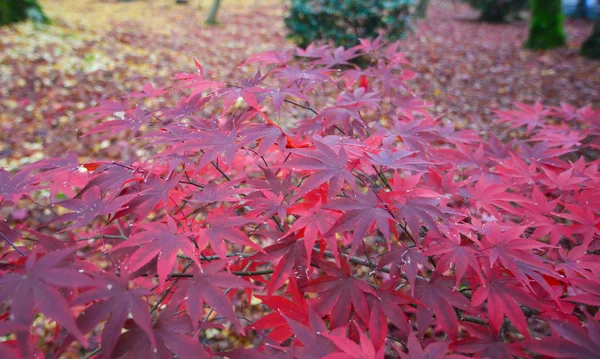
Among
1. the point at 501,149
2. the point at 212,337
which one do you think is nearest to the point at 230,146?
the point at 501,149

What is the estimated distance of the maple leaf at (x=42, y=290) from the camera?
65 cm

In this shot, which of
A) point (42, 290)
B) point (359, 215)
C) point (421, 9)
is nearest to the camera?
point (42, 290)

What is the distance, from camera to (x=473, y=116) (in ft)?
15.5

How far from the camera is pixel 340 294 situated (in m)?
0.97

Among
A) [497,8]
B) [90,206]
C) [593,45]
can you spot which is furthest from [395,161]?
[497,8]

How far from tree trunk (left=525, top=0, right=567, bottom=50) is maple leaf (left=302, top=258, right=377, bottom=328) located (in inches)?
341

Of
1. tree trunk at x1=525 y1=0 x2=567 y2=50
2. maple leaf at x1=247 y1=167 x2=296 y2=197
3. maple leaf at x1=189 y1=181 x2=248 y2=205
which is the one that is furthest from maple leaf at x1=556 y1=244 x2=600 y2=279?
tree trunk at x1=525 y1=0 x2=567 y2=50

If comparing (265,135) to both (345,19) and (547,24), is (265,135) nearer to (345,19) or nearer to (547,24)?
(345,19)

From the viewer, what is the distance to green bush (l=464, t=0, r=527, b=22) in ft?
39.5

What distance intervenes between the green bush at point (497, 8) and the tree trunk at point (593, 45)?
626 centimetres

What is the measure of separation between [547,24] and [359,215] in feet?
28.8

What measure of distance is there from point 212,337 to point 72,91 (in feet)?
12.8

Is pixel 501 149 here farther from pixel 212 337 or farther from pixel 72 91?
pixel 72 91

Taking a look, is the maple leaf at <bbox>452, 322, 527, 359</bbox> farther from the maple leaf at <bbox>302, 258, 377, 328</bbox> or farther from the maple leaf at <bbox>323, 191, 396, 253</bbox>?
the maple leaf at <bbox>323, 191, 396, 253</bbox>
